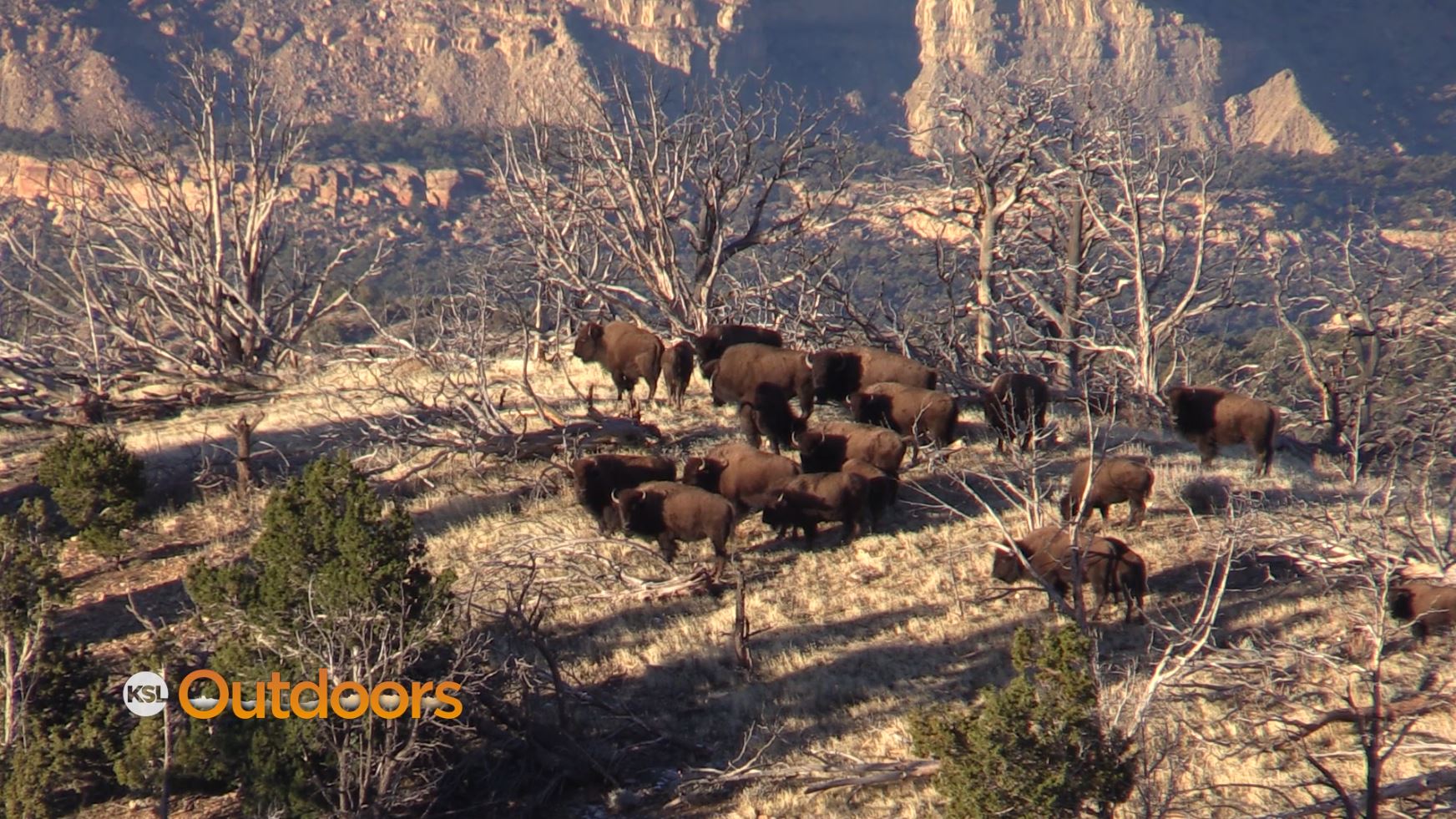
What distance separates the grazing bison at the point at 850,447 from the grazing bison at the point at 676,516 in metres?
2.05

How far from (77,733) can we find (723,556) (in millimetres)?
5731

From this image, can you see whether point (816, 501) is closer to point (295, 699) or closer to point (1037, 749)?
point (1037, 749)

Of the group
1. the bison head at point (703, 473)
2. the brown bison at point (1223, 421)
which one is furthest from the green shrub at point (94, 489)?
the brown bison at point (1223, 421)

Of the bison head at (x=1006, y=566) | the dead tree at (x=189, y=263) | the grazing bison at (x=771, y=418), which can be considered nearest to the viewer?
the bison head at (x=1006, y=566)

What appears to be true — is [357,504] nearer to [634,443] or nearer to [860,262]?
[634,443]

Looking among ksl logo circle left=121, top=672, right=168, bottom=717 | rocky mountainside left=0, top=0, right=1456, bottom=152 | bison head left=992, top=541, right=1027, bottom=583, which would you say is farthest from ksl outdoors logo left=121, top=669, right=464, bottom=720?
rocky mountainside left=0, top=0, right=1456, bottom=152

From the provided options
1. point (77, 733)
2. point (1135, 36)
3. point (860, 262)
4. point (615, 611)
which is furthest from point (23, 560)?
point (1135, 36)

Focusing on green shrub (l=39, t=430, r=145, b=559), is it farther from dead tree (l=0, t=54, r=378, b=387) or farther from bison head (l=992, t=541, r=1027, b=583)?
bison head (l=992, t=541, r=1027, b=583)

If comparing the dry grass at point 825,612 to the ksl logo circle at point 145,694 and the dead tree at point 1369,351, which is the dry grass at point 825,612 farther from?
the dead tree at point 1369,351

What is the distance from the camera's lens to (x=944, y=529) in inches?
555

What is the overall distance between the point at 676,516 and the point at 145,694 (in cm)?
499

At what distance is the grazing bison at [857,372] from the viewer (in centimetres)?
1698

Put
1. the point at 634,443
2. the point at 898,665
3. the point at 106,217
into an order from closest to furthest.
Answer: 1. the point at 898,665
2. the point at 634,443
3. the point at 106,217

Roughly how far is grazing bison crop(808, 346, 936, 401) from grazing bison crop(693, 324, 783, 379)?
1066 mm
